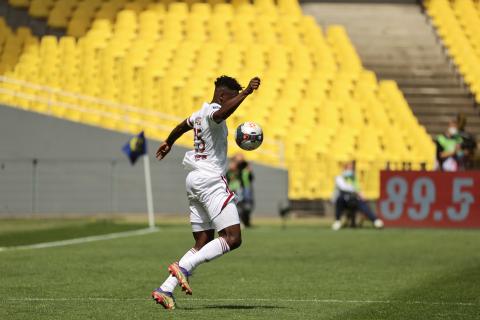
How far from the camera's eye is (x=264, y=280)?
14.2 metres

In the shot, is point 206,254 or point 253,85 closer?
point 253,85

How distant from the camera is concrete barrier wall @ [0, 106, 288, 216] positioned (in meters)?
31.9

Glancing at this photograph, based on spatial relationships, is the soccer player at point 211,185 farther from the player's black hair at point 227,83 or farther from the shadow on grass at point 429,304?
the shadow on grass at point 429,304

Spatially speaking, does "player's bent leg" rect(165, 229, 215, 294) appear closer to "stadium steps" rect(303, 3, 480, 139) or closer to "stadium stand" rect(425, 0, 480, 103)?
"stadium steps" rect(303, 3, 480, 139)

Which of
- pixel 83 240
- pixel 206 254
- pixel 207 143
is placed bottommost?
pixel 206 254

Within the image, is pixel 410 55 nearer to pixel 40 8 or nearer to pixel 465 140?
pixel 40 8

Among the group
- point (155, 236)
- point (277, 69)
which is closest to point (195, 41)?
point (277, 69)

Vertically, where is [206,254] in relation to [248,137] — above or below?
below

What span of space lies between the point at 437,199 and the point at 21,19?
17.0 meters

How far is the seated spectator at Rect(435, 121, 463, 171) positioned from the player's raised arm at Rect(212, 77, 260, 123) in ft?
53.2

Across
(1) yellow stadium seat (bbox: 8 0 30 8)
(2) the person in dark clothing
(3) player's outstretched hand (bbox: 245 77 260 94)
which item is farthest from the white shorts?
(1) yellow stadium seat (bbox: 8 0 30 8)

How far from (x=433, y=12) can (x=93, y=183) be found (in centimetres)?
1501

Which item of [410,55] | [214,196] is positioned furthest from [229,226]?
[410,55]

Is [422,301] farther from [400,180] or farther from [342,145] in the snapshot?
[342,145]
